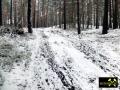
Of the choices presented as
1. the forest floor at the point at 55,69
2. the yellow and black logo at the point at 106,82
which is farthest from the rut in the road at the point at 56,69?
the yellow and black logo at the point at 106,82

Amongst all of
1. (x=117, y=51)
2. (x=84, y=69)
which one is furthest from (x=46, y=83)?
(x=117, y=51)

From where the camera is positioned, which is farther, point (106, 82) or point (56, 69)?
point (56, 69)

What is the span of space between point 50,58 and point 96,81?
478cm

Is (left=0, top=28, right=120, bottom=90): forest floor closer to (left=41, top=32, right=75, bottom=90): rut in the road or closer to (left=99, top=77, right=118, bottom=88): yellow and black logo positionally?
(left=41, top=32, right=75, bottom=90): rut in the road

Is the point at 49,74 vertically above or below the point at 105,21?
below

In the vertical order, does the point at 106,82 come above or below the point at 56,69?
above

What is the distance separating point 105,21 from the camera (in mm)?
25453

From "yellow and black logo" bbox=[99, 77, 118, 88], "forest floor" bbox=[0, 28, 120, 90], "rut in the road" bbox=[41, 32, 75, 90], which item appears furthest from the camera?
"forest floor" bbox=[0, 28, 120, 90]

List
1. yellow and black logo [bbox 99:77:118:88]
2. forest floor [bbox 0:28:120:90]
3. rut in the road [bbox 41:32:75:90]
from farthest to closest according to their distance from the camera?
forest floor [bbox 0:28:120:90], rut in the road [bbox 41:32:75:90], yellow and black logo [bbox 99:77:118:88]

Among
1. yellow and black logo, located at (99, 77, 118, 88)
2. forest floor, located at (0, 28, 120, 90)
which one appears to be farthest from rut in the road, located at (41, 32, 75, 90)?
yellow and black logo, located at (99, 77, 118, 88)

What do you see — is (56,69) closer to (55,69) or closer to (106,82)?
(55,69)

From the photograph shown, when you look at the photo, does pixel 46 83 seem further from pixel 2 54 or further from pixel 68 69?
pixel 2 54

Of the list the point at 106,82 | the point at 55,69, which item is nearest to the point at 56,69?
the point at 55,69

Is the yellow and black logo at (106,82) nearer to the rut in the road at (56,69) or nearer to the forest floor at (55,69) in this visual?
the forest floor at (55,69)
